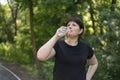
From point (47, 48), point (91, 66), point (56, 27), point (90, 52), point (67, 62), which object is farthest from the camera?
point (56, 27)

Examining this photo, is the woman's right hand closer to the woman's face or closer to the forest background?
the woman's face

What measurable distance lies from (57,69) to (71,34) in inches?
14.5

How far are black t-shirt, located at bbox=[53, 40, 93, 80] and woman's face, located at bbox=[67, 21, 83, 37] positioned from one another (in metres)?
0.12

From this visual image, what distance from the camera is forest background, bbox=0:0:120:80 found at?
9.06m

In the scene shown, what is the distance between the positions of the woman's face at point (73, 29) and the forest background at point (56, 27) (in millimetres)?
5046

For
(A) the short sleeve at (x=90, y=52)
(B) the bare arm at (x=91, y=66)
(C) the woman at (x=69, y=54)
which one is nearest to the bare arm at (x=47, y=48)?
(C) the woman at (x=69, y=54)

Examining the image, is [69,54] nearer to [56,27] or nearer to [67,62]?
[67,62]

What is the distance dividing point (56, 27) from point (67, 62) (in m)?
12.5

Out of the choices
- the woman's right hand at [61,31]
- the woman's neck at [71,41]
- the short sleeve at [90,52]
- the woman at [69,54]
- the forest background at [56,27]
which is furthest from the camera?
the forest background at [56,27]

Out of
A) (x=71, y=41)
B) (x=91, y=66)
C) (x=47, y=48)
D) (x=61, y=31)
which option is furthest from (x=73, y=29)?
(x=91, y=66)

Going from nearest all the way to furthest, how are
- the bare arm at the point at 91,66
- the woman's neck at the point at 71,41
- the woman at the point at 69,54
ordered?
the woman at the point at 69,54, the woman's neck at the point at 71,41, the bare arm at the point at 91,66

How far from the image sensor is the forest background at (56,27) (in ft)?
29.7

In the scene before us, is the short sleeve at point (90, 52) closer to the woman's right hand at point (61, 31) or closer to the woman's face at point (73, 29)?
the woman's face at point (73, 29)

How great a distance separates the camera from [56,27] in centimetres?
1603
